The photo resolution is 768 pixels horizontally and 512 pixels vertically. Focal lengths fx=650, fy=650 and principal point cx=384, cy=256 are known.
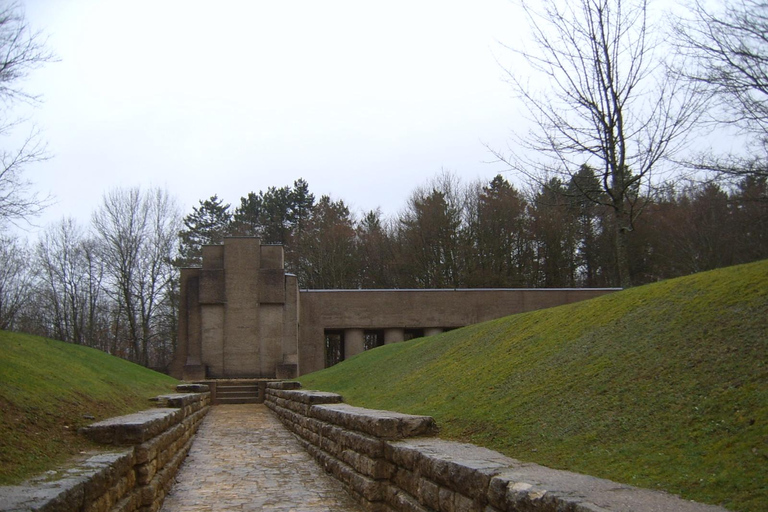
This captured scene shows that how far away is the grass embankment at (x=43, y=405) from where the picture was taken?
5.75 meters

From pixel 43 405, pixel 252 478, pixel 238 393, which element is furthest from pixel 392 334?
pixel 43 405

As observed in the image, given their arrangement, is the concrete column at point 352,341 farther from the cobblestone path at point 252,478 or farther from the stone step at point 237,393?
the cobblestone path at point 252,478

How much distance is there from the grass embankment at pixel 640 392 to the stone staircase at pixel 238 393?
1466cm

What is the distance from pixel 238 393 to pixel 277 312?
646 cm

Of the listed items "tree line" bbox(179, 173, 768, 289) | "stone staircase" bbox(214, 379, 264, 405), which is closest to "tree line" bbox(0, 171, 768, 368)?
"tree line" bbox(179, 173, 768, 289)

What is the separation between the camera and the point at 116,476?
5.87 m

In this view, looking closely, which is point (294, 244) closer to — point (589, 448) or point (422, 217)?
point (422, 217)

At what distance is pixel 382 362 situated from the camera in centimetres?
1877

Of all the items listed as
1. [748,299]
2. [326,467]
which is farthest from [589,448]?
[326,467]

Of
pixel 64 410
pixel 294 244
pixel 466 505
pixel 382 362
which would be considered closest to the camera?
pixel 466 505

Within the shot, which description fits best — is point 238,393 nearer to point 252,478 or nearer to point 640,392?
point 252,478

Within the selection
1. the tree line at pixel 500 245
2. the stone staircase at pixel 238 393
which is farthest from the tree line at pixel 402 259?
the stone staircase at pixel 238 393

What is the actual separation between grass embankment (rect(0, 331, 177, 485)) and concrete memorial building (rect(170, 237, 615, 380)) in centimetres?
1842

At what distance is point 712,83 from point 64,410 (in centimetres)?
1164
